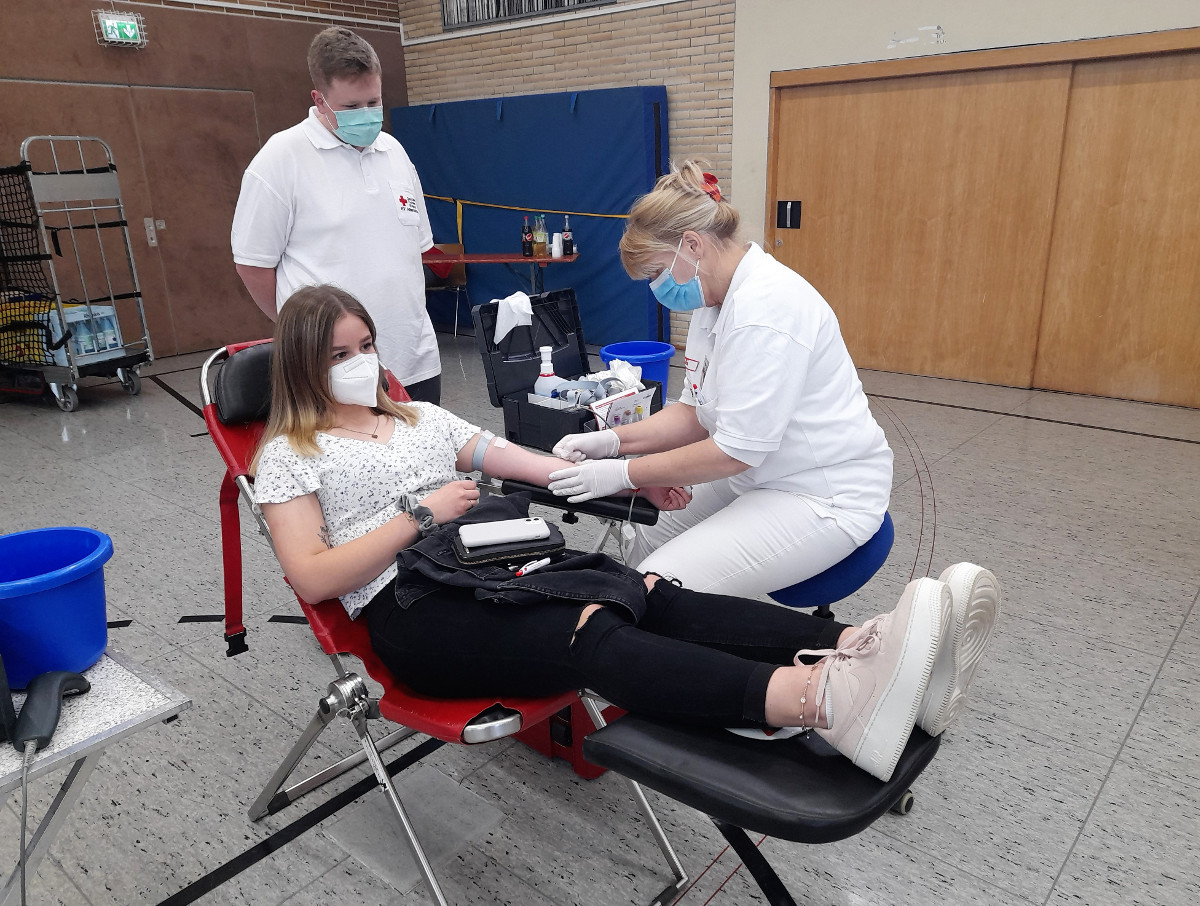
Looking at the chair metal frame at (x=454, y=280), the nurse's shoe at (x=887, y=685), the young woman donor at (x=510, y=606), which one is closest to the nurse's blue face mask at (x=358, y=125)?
the young woman donor at (x=510, y=606)

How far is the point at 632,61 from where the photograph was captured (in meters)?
5.81

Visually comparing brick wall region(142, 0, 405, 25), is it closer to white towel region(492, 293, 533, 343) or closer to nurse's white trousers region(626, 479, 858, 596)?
white towel region(492, 293, 533, 343)

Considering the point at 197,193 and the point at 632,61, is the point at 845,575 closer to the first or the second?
the point at 632,61

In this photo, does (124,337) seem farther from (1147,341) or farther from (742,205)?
(1147,341)

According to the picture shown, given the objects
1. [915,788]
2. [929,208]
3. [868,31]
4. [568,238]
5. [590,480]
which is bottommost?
[915,788]

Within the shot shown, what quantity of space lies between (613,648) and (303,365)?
86 cm

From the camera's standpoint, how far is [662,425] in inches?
81.0

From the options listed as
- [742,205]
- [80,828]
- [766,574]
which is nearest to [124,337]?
[742,205]

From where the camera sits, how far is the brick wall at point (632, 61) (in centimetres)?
545

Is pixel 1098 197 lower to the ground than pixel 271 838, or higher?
higher

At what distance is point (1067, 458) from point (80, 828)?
3828 mm

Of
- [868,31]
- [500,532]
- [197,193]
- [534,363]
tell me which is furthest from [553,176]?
[500,532]

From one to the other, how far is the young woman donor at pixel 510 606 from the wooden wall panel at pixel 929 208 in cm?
373

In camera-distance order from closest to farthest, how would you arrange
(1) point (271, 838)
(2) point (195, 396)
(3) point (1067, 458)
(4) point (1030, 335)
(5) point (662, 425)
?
(1) point (271, 838) → (5) point (662, 425) → (3) point (1067, 458) → (4) point (1030, 335) → (2) point (195, 396)
